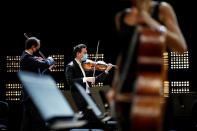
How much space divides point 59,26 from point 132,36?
6.60 meters

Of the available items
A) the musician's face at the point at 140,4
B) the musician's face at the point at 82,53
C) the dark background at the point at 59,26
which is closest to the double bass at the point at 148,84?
the musician's face at the point at 140,4

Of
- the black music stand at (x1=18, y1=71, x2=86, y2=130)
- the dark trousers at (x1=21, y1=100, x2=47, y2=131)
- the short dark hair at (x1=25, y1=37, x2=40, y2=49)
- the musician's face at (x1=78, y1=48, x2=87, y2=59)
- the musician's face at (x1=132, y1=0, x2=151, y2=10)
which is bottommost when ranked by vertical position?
the dark trousers at (x1=21, y1=100, x2=47, y2=131)

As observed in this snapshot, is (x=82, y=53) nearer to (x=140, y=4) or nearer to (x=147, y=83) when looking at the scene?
(x=140, y=4)

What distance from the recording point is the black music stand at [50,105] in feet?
7.94

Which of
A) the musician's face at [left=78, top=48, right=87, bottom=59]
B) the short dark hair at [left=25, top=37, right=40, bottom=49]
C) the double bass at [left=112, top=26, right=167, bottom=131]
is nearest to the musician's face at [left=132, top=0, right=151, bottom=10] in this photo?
the double bass at [left=112, top=26, right=167, bottom=131]

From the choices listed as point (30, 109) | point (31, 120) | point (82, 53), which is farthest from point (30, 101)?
point (82, 53)

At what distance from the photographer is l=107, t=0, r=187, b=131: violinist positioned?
2.33 metres

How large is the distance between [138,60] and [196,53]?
614cm

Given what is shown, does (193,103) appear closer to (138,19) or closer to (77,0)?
(77,0)

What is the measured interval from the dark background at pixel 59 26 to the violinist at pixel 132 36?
5.87 meters

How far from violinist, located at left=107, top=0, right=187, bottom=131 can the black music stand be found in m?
0.26

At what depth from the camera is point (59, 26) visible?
354 inches

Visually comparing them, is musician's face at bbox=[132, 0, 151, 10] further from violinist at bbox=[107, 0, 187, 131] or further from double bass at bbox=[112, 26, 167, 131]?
double bass at bbox=[112, 26, 167, 131]

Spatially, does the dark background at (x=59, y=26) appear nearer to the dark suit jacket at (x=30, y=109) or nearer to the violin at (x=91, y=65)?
the violin at (x=91, y=65)
